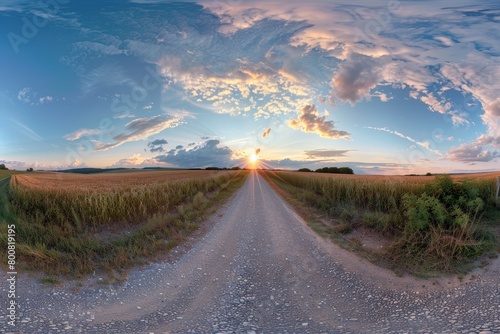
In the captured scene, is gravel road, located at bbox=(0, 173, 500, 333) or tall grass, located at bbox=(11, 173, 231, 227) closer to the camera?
gravel road, located at bbox=(0, 173, 500, 333)

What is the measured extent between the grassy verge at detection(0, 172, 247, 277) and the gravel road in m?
0.89

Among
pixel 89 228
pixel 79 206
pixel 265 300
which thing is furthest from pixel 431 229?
pixel 79 206

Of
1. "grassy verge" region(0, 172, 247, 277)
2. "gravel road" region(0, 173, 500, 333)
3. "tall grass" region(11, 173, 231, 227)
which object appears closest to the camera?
"gravel road" region(0, 173, 500, 333)

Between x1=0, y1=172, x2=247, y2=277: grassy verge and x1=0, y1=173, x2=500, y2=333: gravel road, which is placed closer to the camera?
x1=0, y1=173, x2=500, y2=333: gravel road

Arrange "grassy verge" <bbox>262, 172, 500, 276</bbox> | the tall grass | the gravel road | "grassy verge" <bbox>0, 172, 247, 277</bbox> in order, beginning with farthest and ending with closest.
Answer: the tall grass < "grassy verge" <bbox>0, 172, 247, 277</bbox> < "grassy verge" <bbox>262, 172, 500, 276</bbox> < the gravel road

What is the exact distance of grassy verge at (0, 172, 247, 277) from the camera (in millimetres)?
9258

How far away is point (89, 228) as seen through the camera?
42.1 ft

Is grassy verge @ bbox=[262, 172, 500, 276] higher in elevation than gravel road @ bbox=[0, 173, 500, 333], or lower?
higher

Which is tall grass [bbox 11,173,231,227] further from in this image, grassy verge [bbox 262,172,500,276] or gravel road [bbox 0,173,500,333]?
grassy verge [bbox 262,172,500,276]

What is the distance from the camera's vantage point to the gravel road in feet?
21.6

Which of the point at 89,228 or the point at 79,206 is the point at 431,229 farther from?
the point at 79,206

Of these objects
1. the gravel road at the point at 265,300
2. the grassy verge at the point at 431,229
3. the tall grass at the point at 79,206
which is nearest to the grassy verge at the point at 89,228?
the tall grass at the point at 79,206

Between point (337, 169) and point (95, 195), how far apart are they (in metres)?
95.6

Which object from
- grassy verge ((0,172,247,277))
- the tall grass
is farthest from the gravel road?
the tall grass
